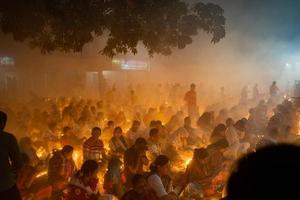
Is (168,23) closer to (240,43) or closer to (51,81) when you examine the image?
(51,81)

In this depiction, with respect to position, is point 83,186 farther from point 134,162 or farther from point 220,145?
point 220,145

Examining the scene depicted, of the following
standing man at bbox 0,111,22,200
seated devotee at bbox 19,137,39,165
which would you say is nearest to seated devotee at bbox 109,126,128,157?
seated devotee at bbox 19,137,39,165

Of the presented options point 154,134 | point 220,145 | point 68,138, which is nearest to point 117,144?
point 154,134

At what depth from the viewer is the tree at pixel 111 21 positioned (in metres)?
6.37

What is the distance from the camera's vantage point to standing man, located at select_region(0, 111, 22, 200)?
4738 mm

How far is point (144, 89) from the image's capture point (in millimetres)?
23562

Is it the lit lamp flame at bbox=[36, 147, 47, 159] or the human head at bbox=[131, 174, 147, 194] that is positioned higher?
the human head at bbox=[131, 174, 147, 194]

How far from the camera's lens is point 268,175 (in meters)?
1.27

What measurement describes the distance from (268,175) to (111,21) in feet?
19.1

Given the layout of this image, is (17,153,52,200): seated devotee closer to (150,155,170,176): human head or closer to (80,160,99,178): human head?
(80,160,99,178): human head

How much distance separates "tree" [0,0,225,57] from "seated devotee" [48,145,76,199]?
6.35 feet

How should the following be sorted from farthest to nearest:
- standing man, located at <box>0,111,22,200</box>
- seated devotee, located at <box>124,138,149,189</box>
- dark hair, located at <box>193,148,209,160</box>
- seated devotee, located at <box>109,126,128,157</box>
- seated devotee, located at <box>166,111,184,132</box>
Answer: seated devotee, located at <box>166,111,184,132</box> → seated devotee, located at <box>109,126,128,157</box> → dark hair, located at <box>193,148,209,160</box> → seated devotee, located at <box>124,138,149,189</box> → standing man, located at <box>0,111,22,200</box>

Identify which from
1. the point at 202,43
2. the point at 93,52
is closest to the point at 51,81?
the point at 93,52

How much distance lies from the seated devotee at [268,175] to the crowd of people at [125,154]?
1.67 metres
